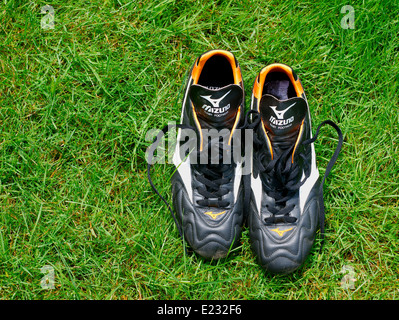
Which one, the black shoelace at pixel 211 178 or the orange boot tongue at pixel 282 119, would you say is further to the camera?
the black shoelace at pixel 211 178

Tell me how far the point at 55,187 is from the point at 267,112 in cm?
154

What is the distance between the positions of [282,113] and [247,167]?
0.46 metres

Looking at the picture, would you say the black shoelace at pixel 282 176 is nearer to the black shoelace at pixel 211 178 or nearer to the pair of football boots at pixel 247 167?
the pair of football boots at pixel 247 167

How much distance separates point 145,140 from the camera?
280 centimetres

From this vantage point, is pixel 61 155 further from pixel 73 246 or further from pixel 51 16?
pixel 51 16

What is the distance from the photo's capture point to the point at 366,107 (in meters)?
2.84

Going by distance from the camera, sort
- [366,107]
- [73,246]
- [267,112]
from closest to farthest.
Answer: [267,112] < [73,246] < [366,107]

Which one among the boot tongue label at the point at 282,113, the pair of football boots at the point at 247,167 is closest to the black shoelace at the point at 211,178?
the pair of football boots at the point at 247,167

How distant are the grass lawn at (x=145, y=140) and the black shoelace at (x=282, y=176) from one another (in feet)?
0.80

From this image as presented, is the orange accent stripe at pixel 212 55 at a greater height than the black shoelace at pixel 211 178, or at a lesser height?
greater

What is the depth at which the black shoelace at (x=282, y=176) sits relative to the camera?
2.51 m

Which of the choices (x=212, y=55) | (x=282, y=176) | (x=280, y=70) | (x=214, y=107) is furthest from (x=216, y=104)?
(x=282, y=176)

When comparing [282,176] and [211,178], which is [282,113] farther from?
[211,178]
